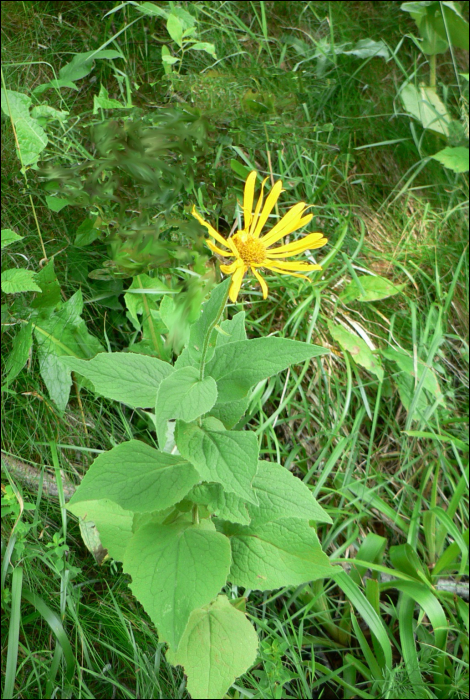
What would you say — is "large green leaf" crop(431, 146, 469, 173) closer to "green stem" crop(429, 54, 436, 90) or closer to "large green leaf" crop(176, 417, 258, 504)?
"green stem" crop(429, 54, 436, 90)

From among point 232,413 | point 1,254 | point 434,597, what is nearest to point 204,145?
point 1,254

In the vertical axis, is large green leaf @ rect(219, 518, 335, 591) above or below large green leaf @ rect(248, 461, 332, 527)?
below

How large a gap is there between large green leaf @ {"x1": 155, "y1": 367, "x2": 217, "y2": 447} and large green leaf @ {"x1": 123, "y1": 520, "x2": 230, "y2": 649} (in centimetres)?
23

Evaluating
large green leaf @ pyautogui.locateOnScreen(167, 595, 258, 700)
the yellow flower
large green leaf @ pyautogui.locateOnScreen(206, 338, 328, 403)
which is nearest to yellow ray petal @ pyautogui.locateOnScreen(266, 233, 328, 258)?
the yellow flower

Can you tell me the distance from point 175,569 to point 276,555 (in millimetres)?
230

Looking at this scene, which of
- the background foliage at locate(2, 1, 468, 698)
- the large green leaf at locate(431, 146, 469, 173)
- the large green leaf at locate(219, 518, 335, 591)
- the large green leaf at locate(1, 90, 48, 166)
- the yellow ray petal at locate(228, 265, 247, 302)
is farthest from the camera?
the large green leaf at locate(431, 146, 469, 173)

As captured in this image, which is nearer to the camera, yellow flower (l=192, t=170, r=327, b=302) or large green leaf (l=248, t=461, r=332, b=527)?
yellow flower (l=192, t=170, r=327, b=302)

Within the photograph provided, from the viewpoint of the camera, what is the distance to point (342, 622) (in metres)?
1.52

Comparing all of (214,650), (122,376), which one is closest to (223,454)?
(122,376)

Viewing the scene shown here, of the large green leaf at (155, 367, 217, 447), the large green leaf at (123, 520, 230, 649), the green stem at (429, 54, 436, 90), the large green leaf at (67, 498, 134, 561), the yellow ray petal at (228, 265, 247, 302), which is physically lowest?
the large green leaf at (67, 498, 134, 561)

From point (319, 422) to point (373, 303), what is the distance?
1.58 ft

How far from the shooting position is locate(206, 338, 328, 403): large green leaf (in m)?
0.94

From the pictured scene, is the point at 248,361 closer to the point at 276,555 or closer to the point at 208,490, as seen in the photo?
the point at 208,490

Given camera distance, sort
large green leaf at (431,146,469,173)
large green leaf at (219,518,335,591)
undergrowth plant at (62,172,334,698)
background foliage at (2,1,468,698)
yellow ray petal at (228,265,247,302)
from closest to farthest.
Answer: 1. yellow ray petal at (228,265,247,302)
2. undergrowth plant at (62,172,334,698)
3. large green leaf at (219,518,335,591)
4. background foliage at (2,1,468,698)
5. large green leaf at (431,146,469,173)
